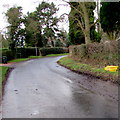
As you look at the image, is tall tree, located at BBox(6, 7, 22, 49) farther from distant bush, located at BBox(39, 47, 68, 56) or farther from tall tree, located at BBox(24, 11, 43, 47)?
distant bush, located at BBox(39, 47, 68, 56)

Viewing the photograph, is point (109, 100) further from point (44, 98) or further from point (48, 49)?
point (48, 49)

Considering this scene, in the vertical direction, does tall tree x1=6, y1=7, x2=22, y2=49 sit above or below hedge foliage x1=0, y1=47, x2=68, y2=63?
above

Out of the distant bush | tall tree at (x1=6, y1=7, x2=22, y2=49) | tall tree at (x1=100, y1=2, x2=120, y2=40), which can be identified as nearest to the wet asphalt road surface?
tall tree at (x1=100, y1=2, x2=120, y2=40)

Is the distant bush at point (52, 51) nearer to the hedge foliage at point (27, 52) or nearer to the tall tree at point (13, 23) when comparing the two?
the hedge foliage at point (27, 52)

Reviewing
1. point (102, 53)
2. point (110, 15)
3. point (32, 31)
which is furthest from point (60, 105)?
point (32, 31)

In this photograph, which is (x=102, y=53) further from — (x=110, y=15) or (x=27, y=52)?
(x=27, y=52)

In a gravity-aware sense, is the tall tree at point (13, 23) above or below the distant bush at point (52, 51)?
above

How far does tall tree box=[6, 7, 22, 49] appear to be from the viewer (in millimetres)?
25941

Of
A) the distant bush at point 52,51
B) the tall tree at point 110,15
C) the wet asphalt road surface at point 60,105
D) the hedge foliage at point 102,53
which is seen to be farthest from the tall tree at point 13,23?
the wet asphalt road surface at point 60,105

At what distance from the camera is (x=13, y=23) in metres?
28.1

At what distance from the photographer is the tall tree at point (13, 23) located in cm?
A: 2594

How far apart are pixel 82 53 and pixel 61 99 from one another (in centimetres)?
946

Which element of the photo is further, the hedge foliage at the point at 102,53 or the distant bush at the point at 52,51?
the distant bush at the point at 52,51

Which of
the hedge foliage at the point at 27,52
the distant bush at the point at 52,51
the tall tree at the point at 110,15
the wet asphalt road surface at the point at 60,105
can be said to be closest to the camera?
the wet asphalt road surface at the point at 60,105
